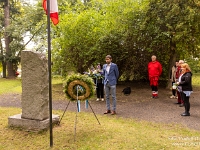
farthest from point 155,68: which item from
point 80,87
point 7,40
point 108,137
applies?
point 7,40

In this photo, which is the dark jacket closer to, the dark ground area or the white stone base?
the dark ground area

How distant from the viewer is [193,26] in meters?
11.2

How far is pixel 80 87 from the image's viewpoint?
19.4ft

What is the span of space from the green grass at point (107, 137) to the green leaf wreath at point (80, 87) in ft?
2.96

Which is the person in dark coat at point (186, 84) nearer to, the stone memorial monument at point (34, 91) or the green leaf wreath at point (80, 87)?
the green leaf wreath at point (80, 87)

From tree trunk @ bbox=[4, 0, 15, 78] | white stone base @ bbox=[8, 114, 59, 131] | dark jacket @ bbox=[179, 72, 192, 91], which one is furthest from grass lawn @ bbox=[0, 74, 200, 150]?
tree trunk @ bbox=[4, 0, 15, 78]

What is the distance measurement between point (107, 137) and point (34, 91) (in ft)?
7.23

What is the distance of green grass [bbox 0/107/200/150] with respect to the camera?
16.3 ft

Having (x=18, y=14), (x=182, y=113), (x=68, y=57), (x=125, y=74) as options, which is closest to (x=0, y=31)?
(x=18, y=14)

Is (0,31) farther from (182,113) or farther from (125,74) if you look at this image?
(182,113)

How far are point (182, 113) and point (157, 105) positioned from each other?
5.00ft

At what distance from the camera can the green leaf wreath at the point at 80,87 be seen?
232 inches

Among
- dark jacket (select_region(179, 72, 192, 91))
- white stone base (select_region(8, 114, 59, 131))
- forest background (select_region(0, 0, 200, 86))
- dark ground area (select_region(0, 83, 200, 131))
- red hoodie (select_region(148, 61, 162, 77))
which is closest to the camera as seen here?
white stone base (select_region(8, 114, 59, 131))

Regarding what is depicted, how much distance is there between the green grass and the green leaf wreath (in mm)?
902
